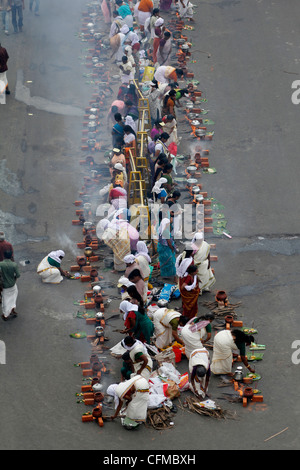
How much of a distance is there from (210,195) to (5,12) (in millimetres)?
10382

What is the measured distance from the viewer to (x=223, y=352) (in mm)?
16922

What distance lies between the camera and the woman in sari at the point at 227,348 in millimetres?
16734

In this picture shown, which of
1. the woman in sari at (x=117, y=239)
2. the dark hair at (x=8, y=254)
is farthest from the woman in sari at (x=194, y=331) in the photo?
the dark hair at (x=8, y=254)

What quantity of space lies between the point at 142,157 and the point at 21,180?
3075 millimetres

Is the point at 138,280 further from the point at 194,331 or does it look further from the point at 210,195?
the point at 210,195

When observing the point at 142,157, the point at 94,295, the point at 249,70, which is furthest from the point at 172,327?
the point at 249,70

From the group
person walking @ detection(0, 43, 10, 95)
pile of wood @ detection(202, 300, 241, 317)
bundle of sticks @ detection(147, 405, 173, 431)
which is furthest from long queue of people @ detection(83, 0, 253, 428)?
person walking @ detection(0, 43, 10, 95)

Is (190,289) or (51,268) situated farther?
(51,268)

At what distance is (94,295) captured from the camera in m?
19.1

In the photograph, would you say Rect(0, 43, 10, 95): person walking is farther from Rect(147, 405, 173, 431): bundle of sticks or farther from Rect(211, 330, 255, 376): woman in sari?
Rect(147, 405, 173, 431): bundle of sticks

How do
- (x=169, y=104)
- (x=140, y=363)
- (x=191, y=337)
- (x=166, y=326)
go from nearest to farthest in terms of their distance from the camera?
(x=140, y=363) → (x=191, y=337) → (x=166, y=326) → (x=169, y=104)

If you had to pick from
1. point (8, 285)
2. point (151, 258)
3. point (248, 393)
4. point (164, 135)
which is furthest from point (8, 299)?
point (164, 135)

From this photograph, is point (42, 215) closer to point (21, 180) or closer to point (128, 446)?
point (21, 180)

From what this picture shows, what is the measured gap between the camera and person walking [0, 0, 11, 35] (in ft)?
96.1
